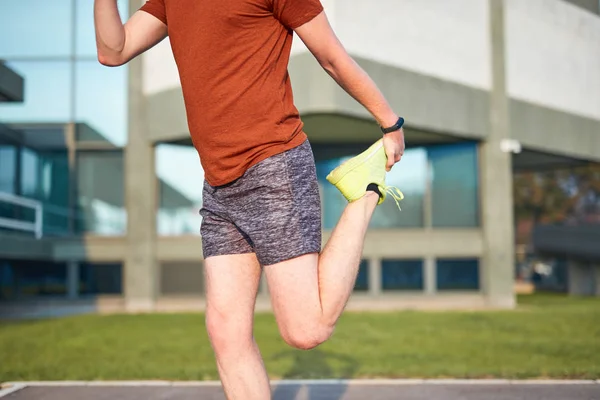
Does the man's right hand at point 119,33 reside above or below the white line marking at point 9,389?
above

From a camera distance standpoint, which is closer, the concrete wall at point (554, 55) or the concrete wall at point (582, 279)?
the concrete wall at point (554, 55)

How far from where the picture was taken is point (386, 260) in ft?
55.6

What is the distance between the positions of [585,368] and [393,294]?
11.3 meters

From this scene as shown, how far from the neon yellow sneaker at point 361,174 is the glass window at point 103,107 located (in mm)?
15531

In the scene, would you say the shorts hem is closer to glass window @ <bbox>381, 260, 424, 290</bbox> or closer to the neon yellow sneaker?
the neon yellow sneaker

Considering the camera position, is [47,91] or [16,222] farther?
[47,91]

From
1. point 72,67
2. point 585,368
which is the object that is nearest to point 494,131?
point 72,67

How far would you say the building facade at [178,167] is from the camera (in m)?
16.6

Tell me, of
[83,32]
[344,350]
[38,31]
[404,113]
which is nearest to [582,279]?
[404,113]

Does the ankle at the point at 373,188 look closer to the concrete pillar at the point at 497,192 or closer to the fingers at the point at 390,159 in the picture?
the fingers at the point at 390,159

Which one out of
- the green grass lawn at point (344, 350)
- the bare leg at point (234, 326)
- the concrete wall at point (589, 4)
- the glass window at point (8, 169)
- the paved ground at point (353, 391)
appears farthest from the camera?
the concrete wall at point (589, 4)

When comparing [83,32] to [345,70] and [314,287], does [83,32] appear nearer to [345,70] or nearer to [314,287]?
[345,70]

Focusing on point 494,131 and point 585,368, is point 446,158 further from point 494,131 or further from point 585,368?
point 585,368

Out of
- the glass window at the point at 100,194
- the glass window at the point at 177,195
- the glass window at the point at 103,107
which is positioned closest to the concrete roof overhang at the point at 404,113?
the glass window at the point at 177,195
